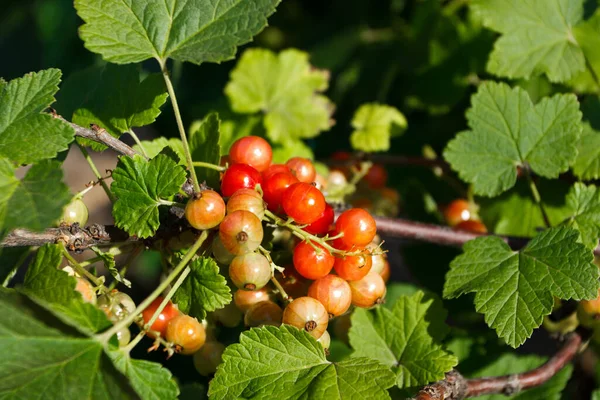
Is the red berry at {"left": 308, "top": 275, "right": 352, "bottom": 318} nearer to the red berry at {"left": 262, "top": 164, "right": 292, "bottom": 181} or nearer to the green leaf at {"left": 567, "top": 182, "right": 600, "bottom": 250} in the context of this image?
the red berry at {"left": 262, "top": 164, "right": 292, "bottom": 181}

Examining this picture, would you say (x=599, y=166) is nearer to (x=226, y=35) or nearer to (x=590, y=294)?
(x=590, y=294)

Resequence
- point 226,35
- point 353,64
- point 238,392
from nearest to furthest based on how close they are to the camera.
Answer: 1. point 238,392
2. point 226,35
3. point 353,64

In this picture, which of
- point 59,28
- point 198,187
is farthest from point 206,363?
point 59,28

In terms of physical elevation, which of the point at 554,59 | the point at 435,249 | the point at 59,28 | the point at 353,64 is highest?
the point at 554,59

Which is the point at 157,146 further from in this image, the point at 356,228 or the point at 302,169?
the point at 356,228

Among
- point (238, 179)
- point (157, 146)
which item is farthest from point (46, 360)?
point (157, 146)

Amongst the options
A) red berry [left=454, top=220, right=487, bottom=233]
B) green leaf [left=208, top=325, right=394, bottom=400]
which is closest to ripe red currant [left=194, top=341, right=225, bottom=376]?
green leaf [left=208, top=325, right=394, bottom=400]

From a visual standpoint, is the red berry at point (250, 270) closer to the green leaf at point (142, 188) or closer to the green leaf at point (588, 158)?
the green leaf at point (142, 188)

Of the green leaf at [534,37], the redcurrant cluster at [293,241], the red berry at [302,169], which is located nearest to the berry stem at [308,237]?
the redcurrant cluster at [293,241]
